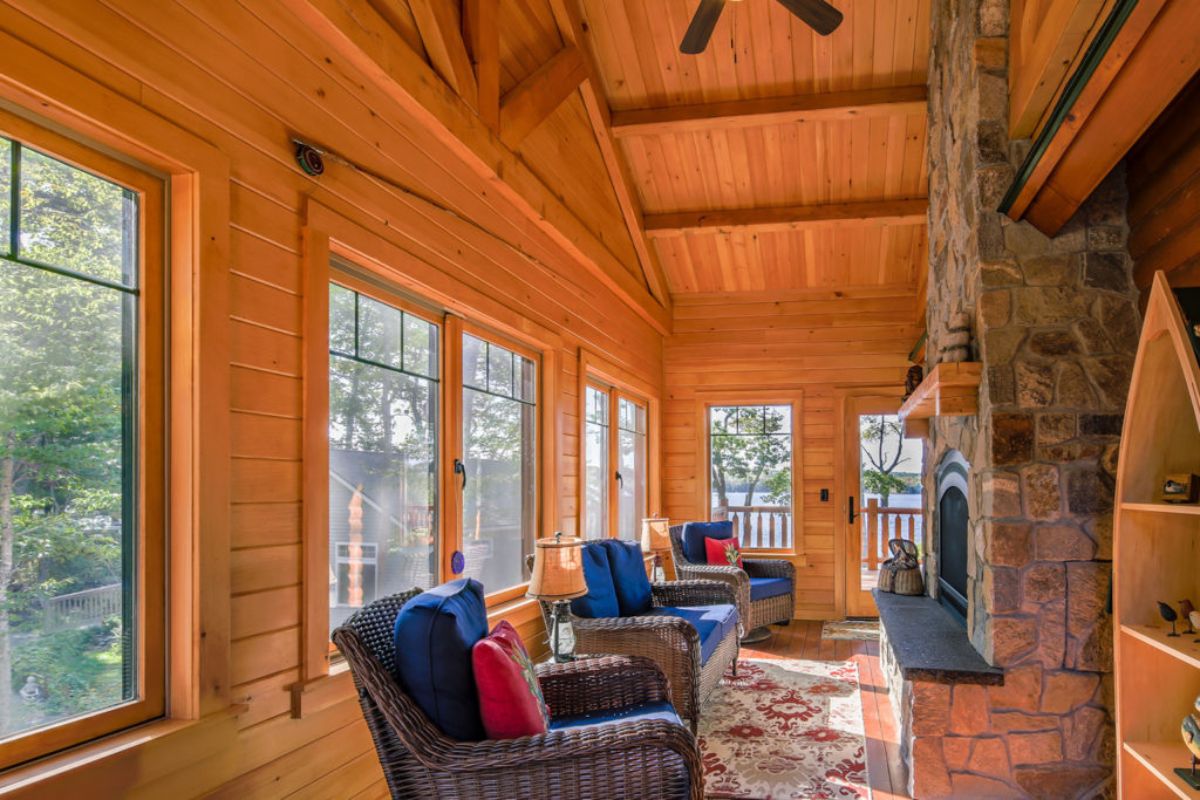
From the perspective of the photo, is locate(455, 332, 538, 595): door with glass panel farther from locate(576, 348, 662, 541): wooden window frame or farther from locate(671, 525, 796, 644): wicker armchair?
locate(671, 525, 796, 644): wicker armchair

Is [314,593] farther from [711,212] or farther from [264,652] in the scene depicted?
[711,212]

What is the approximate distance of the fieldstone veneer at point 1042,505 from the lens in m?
3.13

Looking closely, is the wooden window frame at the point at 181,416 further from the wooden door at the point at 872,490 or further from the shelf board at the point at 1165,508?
the wooden door at the point at 872,490

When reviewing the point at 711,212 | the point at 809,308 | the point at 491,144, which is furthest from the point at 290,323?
the point at 809,308

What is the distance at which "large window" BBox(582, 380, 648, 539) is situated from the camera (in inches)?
218

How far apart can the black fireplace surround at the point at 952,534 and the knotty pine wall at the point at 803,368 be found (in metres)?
2.61

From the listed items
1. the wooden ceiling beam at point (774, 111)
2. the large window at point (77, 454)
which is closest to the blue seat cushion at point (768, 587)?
the wooden ceiling beam at point (774, 111)

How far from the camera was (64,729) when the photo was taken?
1687 mm

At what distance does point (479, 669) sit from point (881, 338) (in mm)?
5918

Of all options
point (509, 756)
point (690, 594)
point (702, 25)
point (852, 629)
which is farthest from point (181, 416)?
point (852, 629)

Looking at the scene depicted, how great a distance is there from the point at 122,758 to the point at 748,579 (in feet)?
14.5

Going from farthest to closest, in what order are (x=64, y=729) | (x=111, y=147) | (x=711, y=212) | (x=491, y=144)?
(x=711, y=212) → (x=491, y=144) → (x=111, y=147) → (x=64, y=729)

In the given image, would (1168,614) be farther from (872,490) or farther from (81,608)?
(872,490)

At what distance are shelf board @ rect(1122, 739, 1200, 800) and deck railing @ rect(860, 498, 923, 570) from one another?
4.68 meters
